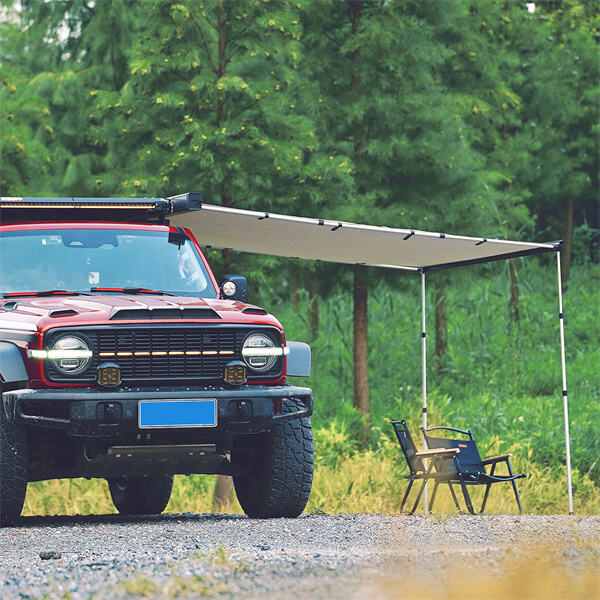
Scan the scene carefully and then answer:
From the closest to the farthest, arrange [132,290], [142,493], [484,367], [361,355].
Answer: [132,290]
[142,493]
[361,355]
[484,367]

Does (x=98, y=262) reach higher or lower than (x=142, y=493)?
higher

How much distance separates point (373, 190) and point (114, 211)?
5.96 meters

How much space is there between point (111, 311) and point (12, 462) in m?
1.20

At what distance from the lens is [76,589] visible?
4.81 metres

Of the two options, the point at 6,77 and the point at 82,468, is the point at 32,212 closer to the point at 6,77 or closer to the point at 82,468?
the point at 82,468

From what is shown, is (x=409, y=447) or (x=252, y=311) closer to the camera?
(x=252, y=311)

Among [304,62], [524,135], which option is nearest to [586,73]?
[524,135]

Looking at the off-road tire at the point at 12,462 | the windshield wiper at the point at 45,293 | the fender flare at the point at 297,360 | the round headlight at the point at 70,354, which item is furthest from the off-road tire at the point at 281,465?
the windshield wiper at the point at 45,293

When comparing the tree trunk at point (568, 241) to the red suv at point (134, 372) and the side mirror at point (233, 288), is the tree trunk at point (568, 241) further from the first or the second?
the red suv at point (134, 372)

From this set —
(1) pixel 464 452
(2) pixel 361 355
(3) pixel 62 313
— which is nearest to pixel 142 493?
(1) pixel 464 452

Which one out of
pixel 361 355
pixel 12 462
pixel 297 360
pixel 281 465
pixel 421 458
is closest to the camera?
pixel 12 462

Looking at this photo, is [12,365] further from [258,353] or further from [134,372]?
[258,353]

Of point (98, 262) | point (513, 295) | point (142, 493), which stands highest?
point (513, 295)

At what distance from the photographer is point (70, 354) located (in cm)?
745
